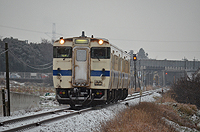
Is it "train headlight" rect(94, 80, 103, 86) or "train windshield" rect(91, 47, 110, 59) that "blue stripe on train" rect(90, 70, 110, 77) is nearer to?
"train headlight" rect(94, 80, 103, 86)

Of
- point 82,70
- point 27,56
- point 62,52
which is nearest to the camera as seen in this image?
point 82,70

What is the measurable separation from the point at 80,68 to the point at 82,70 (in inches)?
5.6

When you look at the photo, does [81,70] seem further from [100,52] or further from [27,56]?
[27,56]

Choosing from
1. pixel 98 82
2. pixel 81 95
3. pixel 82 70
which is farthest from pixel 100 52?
pixel 81 95

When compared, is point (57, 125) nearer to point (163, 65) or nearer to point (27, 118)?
point (27, 118)

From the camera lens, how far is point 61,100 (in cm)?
1570

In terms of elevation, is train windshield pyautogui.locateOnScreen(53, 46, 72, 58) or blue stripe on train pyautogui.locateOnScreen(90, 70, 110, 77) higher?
train windshield pyautogui.locateOnScreen(53, 46, 72, 58)

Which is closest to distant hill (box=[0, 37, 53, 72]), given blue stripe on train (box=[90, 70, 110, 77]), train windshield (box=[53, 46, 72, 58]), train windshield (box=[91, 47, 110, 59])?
train windshield (box=[53, 46, 72, 58])

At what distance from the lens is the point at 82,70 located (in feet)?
50.5

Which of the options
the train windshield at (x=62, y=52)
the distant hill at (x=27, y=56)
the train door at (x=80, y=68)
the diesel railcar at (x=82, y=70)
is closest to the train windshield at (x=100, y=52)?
the diesel railcar at (x=82, y=70)

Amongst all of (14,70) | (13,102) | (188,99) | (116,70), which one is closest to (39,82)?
(14,70)

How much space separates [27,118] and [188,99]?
89.8 feet

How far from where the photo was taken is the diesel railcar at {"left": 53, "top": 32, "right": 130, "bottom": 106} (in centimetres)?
1540

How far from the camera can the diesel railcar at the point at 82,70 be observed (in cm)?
1540
